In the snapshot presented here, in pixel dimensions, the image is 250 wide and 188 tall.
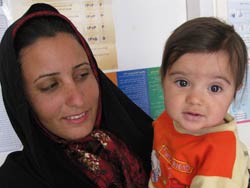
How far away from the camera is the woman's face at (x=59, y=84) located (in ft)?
3.37

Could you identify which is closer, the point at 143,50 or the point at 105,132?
the point at 105,132

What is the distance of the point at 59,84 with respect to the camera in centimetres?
105

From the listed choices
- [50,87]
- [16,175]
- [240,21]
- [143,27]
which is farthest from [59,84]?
[240,21]

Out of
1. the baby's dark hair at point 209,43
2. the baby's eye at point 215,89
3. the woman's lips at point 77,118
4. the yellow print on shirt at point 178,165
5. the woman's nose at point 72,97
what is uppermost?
the baby's dark hair at point 209,43

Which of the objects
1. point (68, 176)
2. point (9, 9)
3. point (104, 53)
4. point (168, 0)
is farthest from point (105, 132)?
point (168, 0)

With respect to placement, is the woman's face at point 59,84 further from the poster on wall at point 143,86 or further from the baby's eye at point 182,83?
the poster on wall at point 143,86

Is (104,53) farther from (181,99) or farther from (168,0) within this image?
(181,99)

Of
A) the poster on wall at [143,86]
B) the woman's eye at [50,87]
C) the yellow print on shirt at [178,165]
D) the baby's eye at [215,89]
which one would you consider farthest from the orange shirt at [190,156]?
the poster on wall at [143,86]

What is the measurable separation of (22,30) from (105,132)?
461 mm

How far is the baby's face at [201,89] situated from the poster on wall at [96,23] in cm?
71

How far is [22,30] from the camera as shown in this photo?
106cm

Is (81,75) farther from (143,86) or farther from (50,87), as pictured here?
(143,86)

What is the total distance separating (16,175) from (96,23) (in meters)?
0.85

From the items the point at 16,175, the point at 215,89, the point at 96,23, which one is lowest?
the point at 16,175
